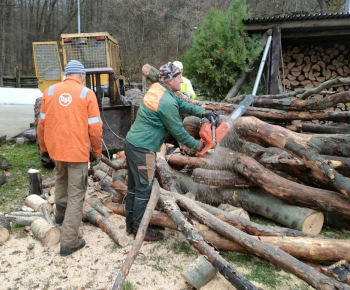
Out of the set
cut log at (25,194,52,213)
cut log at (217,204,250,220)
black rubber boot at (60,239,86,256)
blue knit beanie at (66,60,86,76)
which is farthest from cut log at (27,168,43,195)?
cut log at (217,204,250,220)

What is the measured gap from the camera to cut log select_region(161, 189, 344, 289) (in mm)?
2334

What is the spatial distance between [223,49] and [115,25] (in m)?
22.7

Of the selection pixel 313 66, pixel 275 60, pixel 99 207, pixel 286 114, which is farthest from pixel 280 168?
pixel 313 66

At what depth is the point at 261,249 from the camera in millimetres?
2682

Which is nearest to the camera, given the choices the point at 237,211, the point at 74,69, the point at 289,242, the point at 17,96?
the point at 289,242

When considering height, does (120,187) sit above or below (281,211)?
above

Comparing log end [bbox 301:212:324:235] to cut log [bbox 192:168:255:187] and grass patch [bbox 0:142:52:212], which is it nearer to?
cut log [bbox 192:168:255:187]

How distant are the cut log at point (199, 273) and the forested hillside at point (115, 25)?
21.1 meters

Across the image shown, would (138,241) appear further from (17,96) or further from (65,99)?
(17,96)

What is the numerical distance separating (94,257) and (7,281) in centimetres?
80

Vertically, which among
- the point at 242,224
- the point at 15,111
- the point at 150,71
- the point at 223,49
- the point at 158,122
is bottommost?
the point at 242,224

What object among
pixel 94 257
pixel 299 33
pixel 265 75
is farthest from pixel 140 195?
pixel 299 33

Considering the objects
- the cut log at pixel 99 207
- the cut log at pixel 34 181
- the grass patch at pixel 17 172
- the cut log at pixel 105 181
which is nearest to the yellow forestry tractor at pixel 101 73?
the grass patch at pixel 17 172

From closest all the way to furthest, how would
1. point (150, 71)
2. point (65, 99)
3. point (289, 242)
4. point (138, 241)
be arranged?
1. point (138, 241)
2. point (289, 242)
3. point (65, 99)
4. point (150, 71)
